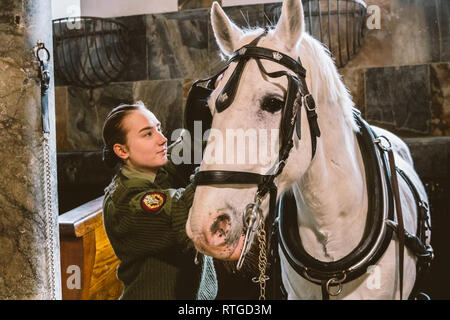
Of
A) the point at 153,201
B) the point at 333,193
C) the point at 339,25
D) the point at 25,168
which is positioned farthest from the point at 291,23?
the point at 339,25

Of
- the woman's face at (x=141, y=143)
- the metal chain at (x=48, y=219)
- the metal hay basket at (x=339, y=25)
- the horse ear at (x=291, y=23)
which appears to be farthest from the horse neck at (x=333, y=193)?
the metal hay basket at (x=339, y=25)

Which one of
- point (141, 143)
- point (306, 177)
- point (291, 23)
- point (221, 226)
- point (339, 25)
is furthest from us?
point (339, 25)

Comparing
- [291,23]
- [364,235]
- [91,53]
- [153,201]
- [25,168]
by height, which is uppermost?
[91,53]

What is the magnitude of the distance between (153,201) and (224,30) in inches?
20.8

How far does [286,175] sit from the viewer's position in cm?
93

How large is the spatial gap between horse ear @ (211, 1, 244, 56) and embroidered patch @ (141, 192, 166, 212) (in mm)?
461

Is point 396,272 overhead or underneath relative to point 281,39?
underneath

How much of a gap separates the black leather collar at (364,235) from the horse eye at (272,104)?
0.42m

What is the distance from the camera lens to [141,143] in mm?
1195

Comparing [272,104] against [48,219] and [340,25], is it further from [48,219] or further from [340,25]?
[340,25]

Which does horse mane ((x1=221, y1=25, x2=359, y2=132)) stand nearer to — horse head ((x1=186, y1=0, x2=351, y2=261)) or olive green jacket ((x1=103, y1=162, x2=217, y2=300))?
horse head ((x1=186, y1=0, x2=351, y2=261))

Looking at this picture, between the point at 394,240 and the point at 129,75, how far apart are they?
1.67 m
